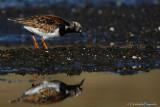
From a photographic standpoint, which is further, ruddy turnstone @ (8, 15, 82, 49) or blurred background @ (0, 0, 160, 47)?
blurred background @ (0, 0, 160, 47)

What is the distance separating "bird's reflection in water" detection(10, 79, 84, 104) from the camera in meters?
9.38

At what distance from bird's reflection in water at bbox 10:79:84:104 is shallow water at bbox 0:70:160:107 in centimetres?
18

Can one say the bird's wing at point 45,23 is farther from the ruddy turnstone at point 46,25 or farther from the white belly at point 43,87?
the white belly at point 43,87

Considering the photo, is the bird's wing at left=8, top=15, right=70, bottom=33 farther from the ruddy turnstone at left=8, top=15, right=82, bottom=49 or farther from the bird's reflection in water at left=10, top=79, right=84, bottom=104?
the bird's reflection in water at left=10, top=79, right=84, bottom=104

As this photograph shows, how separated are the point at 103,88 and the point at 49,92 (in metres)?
1.28

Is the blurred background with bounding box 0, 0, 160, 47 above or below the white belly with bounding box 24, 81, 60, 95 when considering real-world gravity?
above

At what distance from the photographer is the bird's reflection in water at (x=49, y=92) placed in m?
9.38

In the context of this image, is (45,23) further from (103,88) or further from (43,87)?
(103,88)

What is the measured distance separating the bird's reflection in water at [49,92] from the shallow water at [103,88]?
176mm

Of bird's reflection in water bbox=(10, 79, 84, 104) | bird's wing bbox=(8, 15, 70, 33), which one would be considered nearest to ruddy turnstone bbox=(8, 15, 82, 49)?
bird's wing bbox=(8, 15, 70, 33)

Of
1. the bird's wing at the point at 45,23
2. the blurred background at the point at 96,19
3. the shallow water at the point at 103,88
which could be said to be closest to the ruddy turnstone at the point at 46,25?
the bird's wing at the point at 45,23

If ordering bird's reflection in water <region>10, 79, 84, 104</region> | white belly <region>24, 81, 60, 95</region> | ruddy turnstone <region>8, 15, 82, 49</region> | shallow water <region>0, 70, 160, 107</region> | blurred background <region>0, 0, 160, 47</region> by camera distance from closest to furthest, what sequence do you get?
shallow water <region>0, 70, 160, 107</region> < bird's reflection in water <region>10, 79, 84, 104</region> < white belly <region>24, 81, 60, 95</region> < ruddy turnstone <region>8, 15, 82, 49</region> < blurred background <region>0, 0, 160, 47</region>

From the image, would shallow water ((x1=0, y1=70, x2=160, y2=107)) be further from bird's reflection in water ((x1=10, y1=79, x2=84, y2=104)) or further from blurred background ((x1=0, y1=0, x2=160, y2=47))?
blurred background ((x1=0, y1=0, x2=160, y2=47))

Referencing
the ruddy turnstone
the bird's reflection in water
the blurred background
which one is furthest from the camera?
the blurred background
